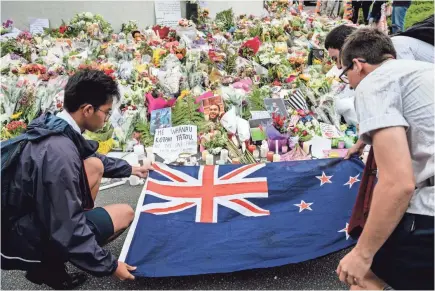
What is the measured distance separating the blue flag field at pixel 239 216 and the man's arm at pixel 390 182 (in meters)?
0.94

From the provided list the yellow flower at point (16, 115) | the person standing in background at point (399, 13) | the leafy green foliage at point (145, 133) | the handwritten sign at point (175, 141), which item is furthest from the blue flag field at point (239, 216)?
the person standing in background at point (399, 13)

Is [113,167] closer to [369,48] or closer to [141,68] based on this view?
[369,48]

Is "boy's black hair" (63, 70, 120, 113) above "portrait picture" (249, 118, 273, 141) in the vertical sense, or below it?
above

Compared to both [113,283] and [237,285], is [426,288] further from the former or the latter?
[113,283]

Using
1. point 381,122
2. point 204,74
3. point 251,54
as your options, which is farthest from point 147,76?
point 381,122

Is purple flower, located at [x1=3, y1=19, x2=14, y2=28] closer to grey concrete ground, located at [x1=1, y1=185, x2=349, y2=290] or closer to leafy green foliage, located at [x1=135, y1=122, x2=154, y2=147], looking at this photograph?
leafy green foliage, located at [x1=135, y1=122, x2=154, y2=147]

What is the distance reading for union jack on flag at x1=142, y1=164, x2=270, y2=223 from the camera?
261 centimetres

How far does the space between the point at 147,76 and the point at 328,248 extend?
3.73 meters

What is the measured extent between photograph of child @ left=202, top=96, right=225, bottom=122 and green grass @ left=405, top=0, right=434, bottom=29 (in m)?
6.59

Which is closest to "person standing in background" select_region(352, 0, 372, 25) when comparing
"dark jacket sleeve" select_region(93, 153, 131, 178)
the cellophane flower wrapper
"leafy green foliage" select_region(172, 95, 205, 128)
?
"leafy green foliage" select_region(172, 95, 205, 128)

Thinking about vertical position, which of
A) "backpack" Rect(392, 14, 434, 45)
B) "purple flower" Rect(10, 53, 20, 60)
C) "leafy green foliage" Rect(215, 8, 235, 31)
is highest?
"backpack" Rect(392, 14, 434, 45)

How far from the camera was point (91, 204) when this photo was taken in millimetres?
2305

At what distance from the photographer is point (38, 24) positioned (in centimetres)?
871

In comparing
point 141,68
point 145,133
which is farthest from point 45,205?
point 141,68
